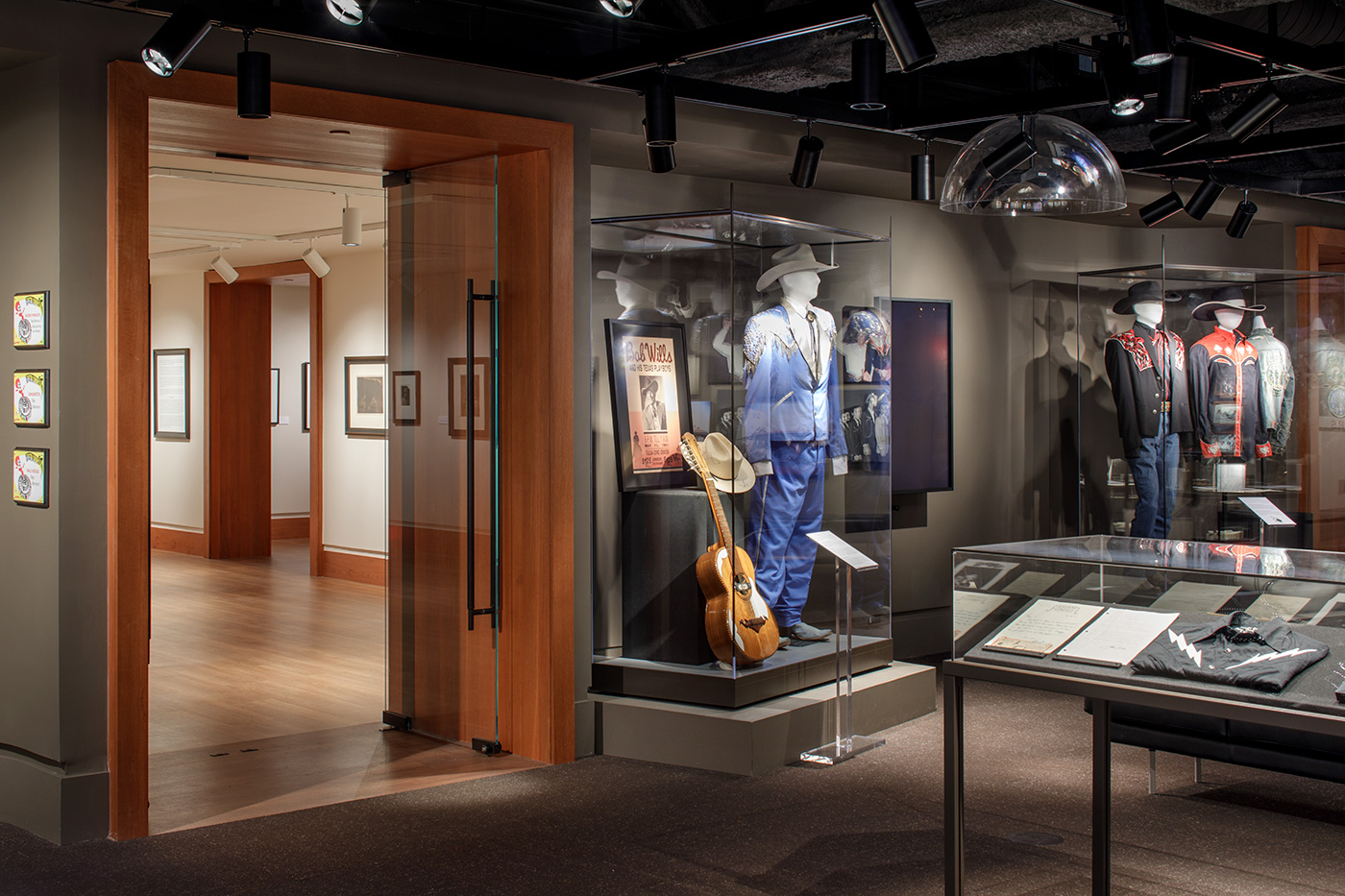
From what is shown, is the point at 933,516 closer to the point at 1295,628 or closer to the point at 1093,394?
the point at 1093,394

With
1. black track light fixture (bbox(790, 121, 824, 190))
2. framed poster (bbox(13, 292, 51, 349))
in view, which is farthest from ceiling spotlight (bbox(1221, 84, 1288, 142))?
framed poster (bbox(13, 292, 51, 349))

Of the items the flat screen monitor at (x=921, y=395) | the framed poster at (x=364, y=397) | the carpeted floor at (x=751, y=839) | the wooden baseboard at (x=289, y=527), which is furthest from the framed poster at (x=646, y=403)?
the wooden baseboard at (x=289, y=527)

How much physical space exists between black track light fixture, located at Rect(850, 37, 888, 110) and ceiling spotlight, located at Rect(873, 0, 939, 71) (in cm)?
49

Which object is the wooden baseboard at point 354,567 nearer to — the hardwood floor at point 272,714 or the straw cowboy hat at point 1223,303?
the hardwood floor at point 272,714

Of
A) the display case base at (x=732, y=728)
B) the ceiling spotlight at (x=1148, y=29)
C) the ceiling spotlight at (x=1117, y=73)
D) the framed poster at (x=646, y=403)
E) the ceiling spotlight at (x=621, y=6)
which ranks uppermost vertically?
the ceiling spotlight at (x=621, y=6)

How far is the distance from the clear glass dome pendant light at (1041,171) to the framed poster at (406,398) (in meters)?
3.09

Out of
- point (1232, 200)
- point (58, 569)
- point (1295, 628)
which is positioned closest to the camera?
point (1295, 628)

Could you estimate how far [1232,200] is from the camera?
793 cm

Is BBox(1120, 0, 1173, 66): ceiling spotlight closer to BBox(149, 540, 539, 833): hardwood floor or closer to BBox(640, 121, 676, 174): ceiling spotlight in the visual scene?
BBox(640, 121, 676, 174): ceiling spotlight

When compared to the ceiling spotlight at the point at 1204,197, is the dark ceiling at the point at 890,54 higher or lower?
higher

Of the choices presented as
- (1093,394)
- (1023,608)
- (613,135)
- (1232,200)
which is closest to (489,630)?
(613,135)

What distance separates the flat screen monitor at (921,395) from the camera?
7367 millimetres

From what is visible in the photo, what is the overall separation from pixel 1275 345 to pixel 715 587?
437cm

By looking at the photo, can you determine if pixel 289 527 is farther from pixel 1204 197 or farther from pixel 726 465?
pixel 1204 197
